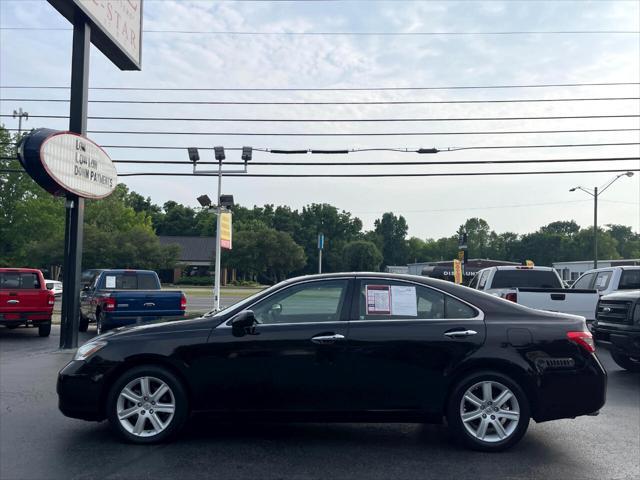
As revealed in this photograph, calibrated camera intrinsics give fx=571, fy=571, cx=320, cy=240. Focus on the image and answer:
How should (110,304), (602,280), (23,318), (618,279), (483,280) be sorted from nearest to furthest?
(618,279), (110,304), (602,280), (23,318), (483,280)

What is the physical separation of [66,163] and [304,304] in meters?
9.04

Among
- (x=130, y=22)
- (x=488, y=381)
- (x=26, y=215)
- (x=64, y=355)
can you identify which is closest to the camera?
(x=488, y=381)

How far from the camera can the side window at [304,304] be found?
544cm

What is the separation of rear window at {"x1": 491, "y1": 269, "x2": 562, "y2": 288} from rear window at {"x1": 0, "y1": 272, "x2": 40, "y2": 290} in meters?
11.1

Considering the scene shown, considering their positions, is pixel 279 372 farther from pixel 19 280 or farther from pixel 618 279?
pixel 19 280

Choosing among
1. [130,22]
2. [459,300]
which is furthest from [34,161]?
[459,300]

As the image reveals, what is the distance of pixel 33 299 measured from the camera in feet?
45.1

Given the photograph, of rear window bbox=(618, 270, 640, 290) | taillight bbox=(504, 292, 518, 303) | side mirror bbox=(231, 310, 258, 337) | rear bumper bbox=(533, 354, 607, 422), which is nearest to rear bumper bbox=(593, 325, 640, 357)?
taillight bbox=(504, 292, 518, 303)

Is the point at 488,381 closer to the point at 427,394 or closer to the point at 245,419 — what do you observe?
the point at 427,394

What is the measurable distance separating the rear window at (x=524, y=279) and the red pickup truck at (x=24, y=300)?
35.4ft

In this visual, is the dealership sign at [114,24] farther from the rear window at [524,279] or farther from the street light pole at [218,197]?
the rear window at [524,279]

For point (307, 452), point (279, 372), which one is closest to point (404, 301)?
point (279, 372)

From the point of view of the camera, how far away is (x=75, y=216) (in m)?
12.9

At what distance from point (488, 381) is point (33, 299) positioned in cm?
1199
